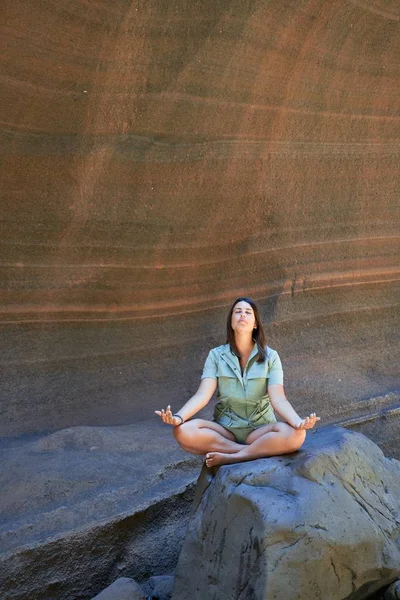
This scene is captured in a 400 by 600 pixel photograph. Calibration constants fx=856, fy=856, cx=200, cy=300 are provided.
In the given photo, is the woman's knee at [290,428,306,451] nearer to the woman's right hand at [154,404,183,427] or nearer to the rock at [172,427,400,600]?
the rock at [172,427,400,600]

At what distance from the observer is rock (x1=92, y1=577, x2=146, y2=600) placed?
2.89m

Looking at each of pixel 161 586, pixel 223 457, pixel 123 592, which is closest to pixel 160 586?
pixel 161 586

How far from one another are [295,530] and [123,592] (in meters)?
0.75

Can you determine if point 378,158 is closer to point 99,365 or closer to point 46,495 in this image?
point 99,365

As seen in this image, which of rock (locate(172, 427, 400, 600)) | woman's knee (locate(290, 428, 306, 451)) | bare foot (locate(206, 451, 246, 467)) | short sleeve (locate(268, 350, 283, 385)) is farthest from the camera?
short sleeve (locate(268, 350, 283, 385))

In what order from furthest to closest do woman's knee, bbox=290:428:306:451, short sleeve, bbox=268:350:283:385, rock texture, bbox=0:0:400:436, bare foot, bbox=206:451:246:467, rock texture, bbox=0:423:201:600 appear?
rock texture, bbox=0:0:400:436
rock texture, bbox=0:423:201:600
short sleeve, bbox=268:350:283:385
bare foot, bbox=206:451:246:467
woman's knee, bbox=290:428:306:451

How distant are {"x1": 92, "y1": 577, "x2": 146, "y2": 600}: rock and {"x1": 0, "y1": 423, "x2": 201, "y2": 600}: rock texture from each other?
248 mm

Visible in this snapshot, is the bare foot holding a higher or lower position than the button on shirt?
lower

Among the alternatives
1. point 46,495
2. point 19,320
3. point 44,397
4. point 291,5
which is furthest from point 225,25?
point 46,495

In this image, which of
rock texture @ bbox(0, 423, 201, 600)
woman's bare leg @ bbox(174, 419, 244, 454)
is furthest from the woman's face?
rock texture @ bbox(0, 423, 201, 600)

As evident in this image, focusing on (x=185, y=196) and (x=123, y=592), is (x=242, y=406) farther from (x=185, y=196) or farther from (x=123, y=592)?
(x=185, y=196)

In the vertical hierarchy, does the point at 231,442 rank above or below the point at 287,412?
below

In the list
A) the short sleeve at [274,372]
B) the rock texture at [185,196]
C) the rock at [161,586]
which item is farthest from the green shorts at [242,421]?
the rock texture at [185,196]

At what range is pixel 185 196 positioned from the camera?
4367 millimetres
